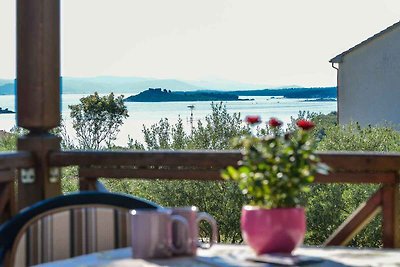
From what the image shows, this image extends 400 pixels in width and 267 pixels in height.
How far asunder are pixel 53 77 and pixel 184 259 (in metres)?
2.10

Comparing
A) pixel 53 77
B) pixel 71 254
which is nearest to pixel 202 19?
pixel 53 77

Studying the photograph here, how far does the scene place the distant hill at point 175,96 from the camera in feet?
50.9

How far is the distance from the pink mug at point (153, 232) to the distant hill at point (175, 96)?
42.8ft

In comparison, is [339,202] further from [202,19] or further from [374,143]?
[202,19]

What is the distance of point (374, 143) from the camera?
14602mm

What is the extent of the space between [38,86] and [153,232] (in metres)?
2.05

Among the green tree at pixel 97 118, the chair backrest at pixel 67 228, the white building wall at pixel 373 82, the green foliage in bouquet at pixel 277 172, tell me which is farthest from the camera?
the green tree at pixel 97 118

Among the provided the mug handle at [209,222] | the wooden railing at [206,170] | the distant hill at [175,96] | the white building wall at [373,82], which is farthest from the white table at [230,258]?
the white building wall at [373,82]

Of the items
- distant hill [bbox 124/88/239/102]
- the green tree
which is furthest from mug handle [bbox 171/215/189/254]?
the green tree

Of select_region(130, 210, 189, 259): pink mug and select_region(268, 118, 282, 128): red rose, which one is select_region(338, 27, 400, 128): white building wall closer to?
select_region(268, 118, 282, 128): red rose

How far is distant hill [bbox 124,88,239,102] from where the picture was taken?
15.5 meters

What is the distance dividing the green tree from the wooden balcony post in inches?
726

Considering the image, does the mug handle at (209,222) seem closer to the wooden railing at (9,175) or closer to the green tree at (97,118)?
the wooden railing at (9,175)

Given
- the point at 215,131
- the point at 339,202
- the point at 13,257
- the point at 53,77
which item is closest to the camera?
the point at 13,257
